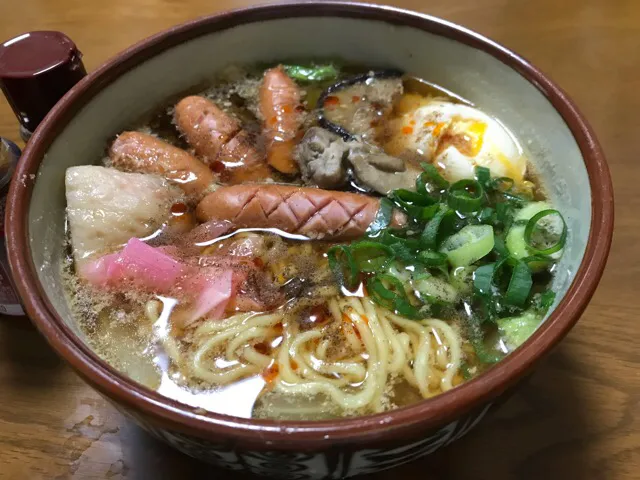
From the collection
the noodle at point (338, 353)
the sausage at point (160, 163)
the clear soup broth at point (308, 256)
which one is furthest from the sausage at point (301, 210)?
the noodle at point (338, 353)

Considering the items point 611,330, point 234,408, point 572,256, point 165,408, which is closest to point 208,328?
point 234,408

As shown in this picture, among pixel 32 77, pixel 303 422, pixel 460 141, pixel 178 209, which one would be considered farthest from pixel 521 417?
pixel 32 77

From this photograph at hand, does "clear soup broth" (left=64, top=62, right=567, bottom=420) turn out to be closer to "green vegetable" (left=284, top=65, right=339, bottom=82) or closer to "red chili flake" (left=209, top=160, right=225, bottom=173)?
"red chili flake" (left=209, top=160, right=225, bottom=173)

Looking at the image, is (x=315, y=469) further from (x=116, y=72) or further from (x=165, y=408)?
(x=116, y=72)

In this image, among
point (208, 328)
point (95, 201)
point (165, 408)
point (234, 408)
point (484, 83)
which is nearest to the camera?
point (165, 408)

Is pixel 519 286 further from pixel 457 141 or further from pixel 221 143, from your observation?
pixel 221 143
